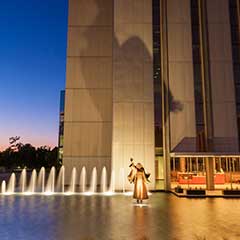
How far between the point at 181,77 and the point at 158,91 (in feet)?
6.11

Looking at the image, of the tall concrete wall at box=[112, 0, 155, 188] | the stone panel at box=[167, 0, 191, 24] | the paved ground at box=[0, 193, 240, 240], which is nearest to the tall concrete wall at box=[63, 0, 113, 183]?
the tall concrete wall at box=[112, 0, 155, 188]

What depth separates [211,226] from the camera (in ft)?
24.8

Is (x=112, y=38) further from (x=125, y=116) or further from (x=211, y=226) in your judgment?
(x=211, y=226)

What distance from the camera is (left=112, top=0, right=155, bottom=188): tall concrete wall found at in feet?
54.8

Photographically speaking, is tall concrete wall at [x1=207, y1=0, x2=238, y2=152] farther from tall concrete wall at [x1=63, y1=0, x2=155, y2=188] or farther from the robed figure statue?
the robed figure statue

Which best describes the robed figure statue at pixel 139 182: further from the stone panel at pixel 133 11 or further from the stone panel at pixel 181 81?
the stone panel at pixel 133 11

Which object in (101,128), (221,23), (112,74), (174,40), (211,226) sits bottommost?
(211,226)

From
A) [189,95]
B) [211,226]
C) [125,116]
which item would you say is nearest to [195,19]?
[189,95]

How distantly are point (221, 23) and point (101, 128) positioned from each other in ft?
38.1

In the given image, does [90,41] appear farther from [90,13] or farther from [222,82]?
[222,82]

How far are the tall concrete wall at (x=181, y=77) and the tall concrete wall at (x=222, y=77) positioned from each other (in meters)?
1.54

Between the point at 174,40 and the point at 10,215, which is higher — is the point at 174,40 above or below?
above

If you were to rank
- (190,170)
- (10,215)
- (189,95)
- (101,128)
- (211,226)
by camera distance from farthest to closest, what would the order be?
(101,128) < (189,95) < (190,170) < (10,215) < (211,226)

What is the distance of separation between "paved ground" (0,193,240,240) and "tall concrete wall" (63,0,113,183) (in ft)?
21.8
